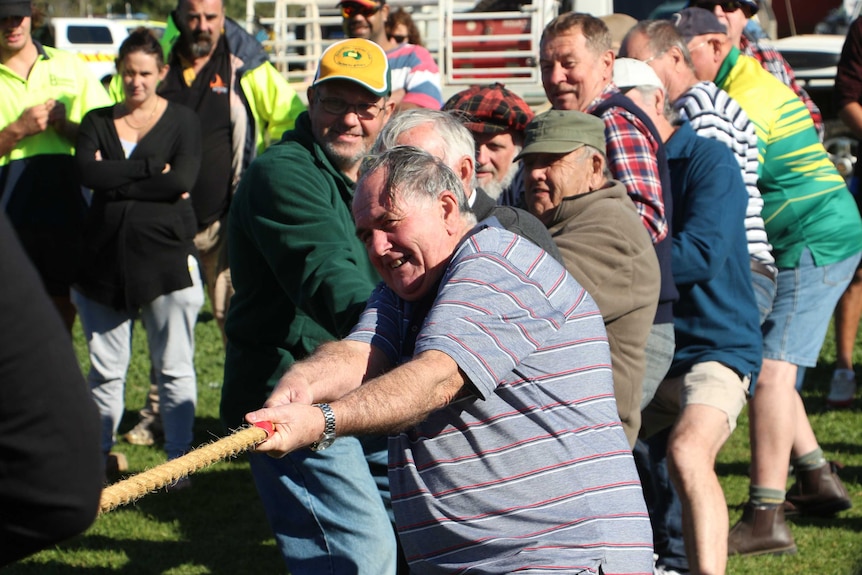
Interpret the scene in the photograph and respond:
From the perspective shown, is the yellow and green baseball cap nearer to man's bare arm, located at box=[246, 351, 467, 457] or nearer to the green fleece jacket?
the green fleece jacket

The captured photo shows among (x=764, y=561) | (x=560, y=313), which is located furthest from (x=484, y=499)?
(x=764, y=561)

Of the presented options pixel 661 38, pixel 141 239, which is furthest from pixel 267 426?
pixel 141 239

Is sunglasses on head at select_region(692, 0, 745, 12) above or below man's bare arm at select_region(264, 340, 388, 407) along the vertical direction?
above

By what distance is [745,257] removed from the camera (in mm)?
4469

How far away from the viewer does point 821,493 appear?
571cm

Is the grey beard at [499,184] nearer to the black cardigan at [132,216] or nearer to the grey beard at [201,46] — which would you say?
the black cardigan at [132,216]

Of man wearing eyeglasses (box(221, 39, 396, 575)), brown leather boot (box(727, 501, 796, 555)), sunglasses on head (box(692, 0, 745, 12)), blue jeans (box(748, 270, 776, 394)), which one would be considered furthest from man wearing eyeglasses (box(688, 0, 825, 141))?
man wearing eyeglasses (box(221, 39, 396, 575))

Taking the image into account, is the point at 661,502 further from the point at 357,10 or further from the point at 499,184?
the point at 357,10

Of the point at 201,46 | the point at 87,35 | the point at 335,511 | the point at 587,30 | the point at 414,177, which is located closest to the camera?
the point at 414,177

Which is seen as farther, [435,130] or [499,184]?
[499,184]

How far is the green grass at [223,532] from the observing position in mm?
5273

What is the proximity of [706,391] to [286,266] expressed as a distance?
1735 millimetres

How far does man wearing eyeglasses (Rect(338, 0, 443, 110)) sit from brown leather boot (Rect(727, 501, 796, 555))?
2.42 meters

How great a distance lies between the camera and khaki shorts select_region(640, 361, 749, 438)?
432cm
